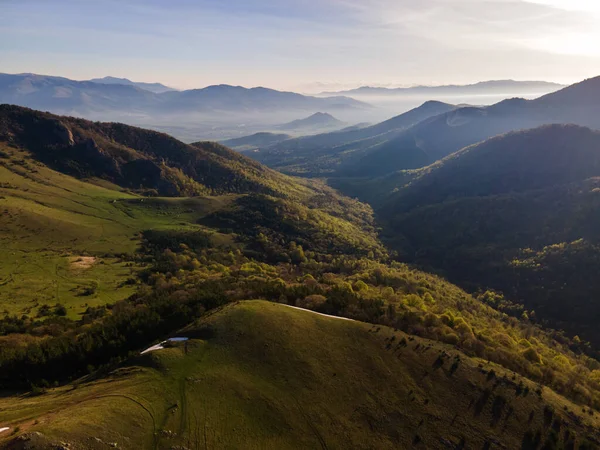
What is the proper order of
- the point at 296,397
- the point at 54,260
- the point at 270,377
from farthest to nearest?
the point at 54,260, the point at 270,377, the point at 296,397

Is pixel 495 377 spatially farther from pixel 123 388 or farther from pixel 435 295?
pixel 435 295

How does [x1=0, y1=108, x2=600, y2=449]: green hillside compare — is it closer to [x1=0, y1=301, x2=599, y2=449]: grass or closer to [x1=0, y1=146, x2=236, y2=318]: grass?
[x1=0, y1=301, x2=599, y2=449]: grass

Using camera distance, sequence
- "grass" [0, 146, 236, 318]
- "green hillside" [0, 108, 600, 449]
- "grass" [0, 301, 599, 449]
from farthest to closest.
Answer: "grass" [0, 146, 236, 318] < "green hillside" [0, 108, 600, 449] < "grass" [0, 301, 599, 449]

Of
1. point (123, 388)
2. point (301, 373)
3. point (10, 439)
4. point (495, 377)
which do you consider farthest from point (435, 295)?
point (10, 439)

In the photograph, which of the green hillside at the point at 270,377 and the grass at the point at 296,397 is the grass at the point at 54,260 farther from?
the grass at the point at 296,397

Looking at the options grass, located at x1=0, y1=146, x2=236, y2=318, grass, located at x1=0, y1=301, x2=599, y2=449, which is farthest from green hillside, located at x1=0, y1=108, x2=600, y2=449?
grass, located at x1=0, y1=146, x2=236, y2=318

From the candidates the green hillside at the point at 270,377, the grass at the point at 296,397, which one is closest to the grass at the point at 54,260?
the green hillside at the point at 270,377

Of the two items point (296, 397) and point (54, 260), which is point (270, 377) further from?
point (54, 260)

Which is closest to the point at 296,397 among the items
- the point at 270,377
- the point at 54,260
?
the point at 270,377

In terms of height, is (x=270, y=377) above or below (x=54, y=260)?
above
